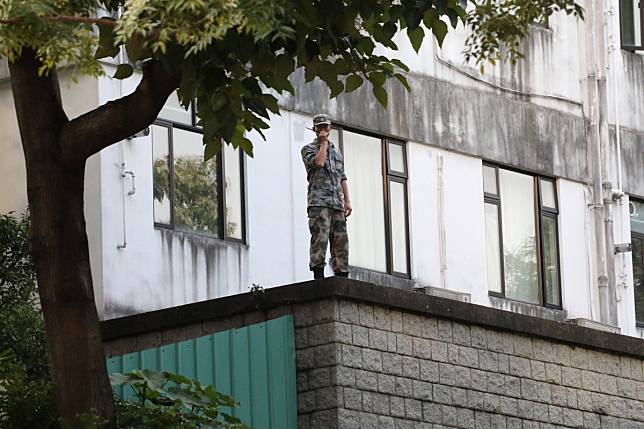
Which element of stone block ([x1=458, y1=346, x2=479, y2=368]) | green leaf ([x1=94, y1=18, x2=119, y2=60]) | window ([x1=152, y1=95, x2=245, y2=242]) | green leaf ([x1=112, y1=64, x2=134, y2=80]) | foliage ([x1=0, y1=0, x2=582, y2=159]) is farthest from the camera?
window ([x1=152, y1=95, x2=245, y2=242])

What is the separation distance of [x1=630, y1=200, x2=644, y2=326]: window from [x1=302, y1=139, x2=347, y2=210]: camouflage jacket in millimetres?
9431

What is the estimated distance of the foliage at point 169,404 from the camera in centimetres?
1366

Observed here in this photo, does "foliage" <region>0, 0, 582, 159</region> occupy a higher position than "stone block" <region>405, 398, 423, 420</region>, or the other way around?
"foliage" <region>0, 0, 582, 159</region>

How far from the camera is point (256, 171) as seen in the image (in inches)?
871

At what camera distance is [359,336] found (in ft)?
57.4

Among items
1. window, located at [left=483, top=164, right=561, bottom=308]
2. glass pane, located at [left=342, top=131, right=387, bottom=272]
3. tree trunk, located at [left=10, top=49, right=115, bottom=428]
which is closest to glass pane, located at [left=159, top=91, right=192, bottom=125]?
glass pane, located at [left=342, top=131, right=387, bottom=272]

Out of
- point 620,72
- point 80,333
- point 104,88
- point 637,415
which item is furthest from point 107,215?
point 620,72

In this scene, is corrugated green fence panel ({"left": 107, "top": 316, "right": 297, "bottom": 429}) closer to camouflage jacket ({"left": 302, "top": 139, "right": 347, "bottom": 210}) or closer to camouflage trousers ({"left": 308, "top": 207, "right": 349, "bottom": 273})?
camouflage trousers ({"left": 308, "top": 207, "right": 349, "bottom": 273})

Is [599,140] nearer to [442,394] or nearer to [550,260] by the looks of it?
[550,260]

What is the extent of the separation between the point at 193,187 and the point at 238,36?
9528mm

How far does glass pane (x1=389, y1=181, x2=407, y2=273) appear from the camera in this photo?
23797 millimetres

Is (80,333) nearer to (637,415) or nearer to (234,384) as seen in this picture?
(234,384)

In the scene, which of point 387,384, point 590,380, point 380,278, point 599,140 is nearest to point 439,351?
point 387,384

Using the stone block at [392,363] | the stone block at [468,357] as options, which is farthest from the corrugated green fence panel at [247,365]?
the stone block at [468,357]
